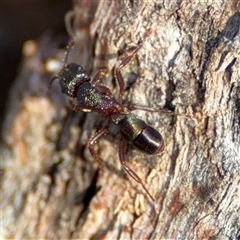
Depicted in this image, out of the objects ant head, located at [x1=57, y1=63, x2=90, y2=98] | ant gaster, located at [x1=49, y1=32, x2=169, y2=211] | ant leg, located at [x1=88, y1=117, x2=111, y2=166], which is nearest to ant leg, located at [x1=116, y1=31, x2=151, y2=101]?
ant gaster, located at [x1=49, y1=32, x2=169, y2=211]

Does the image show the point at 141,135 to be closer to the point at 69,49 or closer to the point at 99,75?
the point at 99,75

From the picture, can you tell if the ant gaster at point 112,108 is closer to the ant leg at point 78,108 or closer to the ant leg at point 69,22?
the ant leg at point 78,108

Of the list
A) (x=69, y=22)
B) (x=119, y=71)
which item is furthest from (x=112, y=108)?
(x=69, y=22)

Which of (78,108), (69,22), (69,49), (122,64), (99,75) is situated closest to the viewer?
(122,64)

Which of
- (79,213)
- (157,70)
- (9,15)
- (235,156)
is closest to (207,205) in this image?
(235,156)

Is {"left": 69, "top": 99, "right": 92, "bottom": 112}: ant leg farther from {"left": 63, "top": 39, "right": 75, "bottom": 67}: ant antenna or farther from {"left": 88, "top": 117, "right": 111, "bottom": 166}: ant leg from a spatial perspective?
{"left": 63, "top": 39, "right": 75, "bottom": 67}: ant antenna

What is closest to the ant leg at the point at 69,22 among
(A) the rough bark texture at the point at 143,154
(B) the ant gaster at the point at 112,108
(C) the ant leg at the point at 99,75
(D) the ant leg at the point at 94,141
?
(A) the rough bark texture at the point at 143,154
